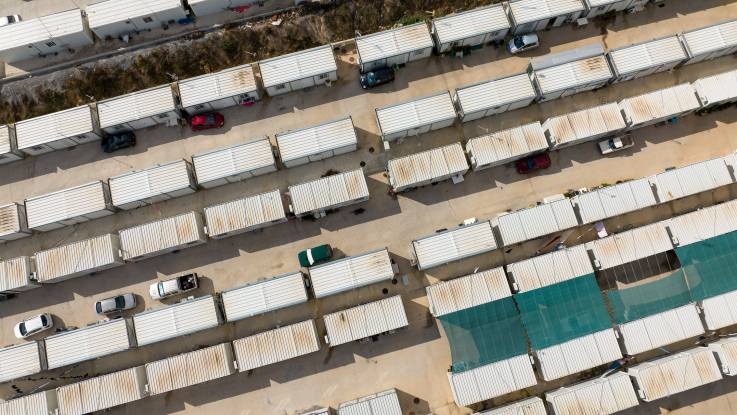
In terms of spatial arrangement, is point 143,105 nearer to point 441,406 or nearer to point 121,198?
point 121,198

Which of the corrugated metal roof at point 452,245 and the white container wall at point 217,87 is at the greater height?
the white container wall at point 217,87

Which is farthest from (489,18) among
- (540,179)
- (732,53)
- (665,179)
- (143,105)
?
(143,105)

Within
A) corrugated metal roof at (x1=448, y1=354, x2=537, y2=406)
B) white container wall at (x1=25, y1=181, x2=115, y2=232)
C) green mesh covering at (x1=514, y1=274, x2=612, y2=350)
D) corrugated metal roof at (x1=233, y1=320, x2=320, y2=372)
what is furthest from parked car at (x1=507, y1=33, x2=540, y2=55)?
white container wall at (x1=25, y1=181, x2=115, y2=232)

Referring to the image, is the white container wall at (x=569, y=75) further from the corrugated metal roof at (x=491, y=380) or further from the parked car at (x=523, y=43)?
the corrugated metal roof at (x=491, y=380)

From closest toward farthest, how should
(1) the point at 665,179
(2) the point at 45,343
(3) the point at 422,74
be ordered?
(2) the point at 45,343 → (1) the point at 665,179 → (3) the point at 422,74

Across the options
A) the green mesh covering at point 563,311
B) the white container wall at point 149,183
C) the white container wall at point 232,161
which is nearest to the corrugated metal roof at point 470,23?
the white container wall at point 232,161

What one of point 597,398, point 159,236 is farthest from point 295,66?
point 597,398
